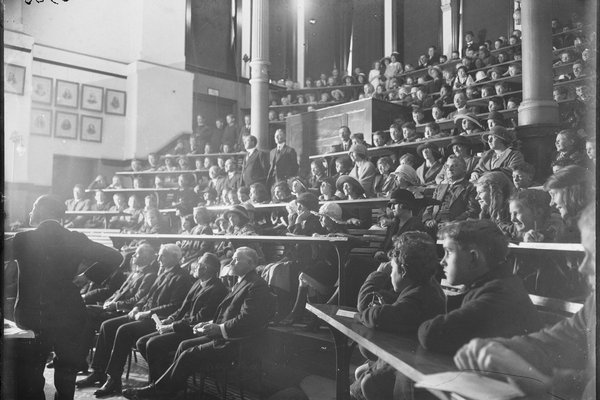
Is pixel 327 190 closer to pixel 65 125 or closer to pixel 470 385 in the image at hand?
pixel 470 385

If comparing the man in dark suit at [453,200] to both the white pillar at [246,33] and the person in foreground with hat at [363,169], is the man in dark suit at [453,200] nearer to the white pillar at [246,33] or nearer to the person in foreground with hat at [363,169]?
the person in foreground with hat at [363,169]

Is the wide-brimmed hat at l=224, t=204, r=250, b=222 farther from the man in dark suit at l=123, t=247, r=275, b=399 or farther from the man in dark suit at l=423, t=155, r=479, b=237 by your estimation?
the man in dark suit at l=423, t=155, r=479, b=237

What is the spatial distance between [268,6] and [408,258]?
1.58 m

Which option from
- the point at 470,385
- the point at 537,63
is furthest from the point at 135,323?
the point at 537,63

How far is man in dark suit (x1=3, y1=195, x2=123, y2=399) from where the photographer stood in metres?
2.38

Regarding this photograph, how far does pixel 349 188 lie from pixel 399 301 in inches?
33.1

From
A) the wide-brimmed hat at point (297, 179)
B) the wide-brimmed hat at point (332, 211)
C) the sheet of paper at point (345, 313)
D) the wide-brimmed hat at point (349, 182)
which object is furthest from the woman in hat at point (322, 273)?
the sheet of paper at point (345, 313)

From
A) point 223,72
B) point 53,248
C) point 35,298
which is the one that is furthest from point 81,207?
point 223,72

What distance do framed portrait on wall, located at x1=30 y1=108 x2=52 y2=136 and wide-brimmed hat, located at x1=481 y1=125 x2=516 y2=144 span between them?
2.10 meters

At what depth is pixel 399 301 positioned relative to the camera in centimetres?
183

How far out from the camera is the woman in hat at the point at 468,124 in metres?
2.36

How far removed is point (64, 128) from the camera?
2.65m

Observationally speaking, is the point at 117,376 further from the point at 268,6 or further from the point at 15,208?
the point at 268,6

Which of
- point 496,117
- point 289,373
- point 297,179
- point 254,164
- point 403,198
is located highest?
point 496,117
